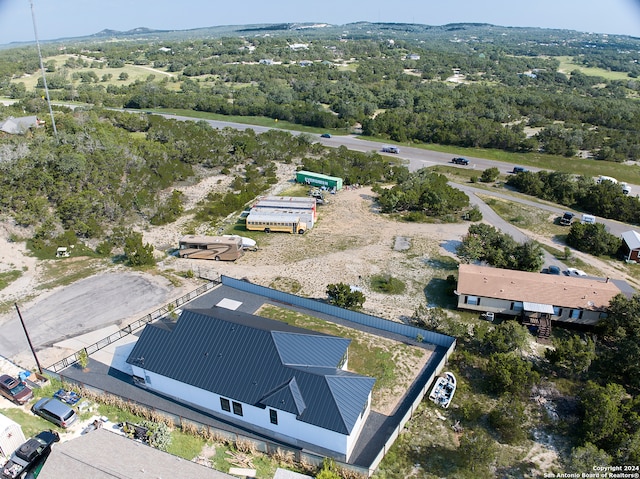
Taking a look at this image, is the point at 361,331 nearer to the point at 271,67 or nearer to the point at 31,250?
the point at 31,250

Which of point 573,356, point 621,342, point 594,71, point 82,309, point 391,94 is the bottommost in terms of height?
point 82,309

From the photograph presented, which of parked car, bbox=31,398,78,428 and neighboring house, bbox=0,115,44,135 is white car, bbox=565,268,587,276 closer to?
parked car, bbox=31,398,78,428

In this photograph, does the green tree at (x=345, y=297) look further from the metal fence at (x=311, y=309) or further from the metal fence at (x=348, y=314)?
the metal fence at (x=311, y=309)

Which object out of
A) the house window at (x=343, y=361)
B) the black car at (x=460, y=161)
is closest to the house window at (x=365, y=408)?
the house window at (x=343, y=361)

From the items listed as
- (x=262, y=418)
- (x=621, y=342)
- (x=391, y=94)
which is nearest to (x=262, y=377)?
(x=262, y=418)

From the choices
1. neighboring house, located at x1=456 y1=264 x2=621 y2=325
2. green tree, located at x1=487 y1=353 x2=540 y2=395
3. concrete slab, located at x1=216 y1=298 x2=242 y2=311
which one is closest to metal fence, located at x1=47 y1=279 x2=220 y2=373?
concrete slab, located at x1=216 y1=298 x2=242 y2=311

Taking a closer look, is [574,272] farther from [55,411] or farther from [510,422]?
[55,411]
